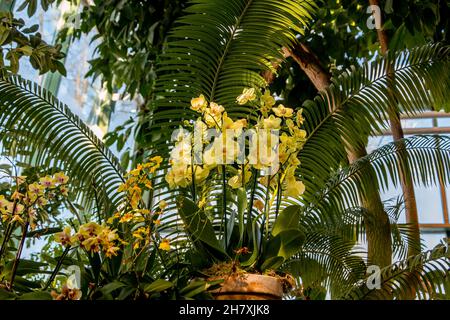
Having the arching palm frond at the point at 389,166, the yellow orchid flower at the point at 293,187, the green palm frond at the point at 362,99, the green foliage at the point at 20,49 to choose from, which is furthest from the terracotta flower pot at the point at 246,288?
the arching palm frond at the point at 389,166

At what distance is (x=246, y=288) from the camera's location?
1.23m

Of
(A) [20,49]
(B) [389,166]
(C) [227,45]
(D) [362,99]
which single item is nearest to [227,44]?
(C) [227,45]

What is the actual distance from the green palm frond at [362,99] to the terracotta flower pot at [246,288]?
48.7 inches

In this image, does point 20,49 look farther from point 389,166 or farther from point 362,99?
point 389,166

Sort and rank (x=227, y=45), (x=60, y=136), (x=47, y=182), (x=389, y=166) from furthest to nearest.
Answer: (x=389, y=166) → (x=60, y=136) → (x=227, y=45) → (x=47, y=182)

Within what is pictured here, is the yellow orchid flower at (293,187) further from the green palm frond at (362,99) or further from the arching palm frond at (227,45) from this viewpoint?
the green palm frond at (362,99)

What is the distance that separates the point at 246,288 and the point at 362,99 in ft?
4.96

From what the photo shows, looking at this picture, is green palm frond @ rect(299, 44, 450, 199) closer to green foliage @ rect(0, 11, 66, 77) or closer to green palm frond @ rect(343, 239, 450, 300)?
green palm frond @ rect(343, 239, 450, 300)

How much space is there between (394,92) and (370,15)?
1.59m

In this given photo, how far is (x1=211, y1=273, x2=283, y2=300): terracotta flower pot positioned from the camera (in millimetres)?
1229

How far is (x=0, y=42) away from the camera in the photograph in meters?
1.86

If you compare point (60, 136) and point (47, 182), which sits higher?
point (60, 136)

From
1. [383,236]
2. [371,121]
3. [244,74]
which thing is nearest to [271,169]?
[244,74]

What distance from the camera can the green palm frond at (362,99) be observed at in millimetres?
2480
